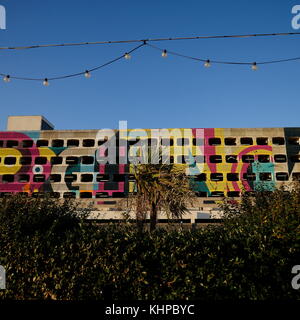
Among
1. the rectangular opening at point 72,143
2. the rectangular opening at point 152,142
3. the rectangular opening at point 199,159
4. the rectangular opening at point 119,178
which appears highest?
the rectangular opening at point 72,143

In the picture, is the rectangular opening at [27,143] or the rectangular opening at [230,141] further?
the rectangular opening at [27,143]

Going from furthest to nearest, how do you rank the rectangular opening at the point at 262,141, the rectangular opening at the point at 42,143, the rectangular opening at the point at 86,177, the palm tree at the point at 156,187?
1. the rectangular opening at the point at 42,143
2. the rectangular opening at the point at 262,141
3. the rectangular opening at the point at 86,177
4. the palm tree at the point at 156,187

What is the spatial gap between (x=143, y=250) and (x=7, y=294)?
152 inches

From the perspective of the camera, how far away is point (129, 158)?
210 ft

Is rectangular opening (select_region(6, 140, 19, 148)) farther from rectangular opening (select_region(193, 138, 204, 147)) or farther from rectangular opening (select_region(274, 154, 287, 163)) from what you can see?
rectangular opening (select_region(274, 154, 287, 163))

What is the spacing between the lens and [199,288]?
7688 mm

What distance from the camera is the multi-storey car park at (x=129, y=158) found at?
6256cm

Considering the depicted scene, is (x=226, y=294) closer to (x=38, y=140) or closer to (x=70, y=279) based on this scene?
(x=70, y=279)

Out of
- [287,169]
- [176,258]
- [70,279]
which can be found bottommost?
[70,279]

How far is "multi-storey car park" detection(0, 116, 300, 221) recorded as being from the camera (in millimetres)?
62562

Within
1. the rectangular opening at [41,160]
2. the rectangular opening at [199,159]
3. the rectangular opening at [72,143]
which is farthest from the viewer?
the rectangular opening at [72,143]

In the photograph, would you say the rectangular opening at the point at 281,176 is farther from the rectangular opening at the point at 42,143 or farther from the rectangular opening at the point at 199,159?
the rectangular opening at the point at 42,143

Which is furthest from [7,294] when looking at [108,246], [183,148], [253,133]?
[253,133]

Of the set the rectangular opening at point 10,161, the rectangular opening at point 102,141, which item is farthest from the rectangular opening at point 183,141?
the rectangular opening at point 10,161
